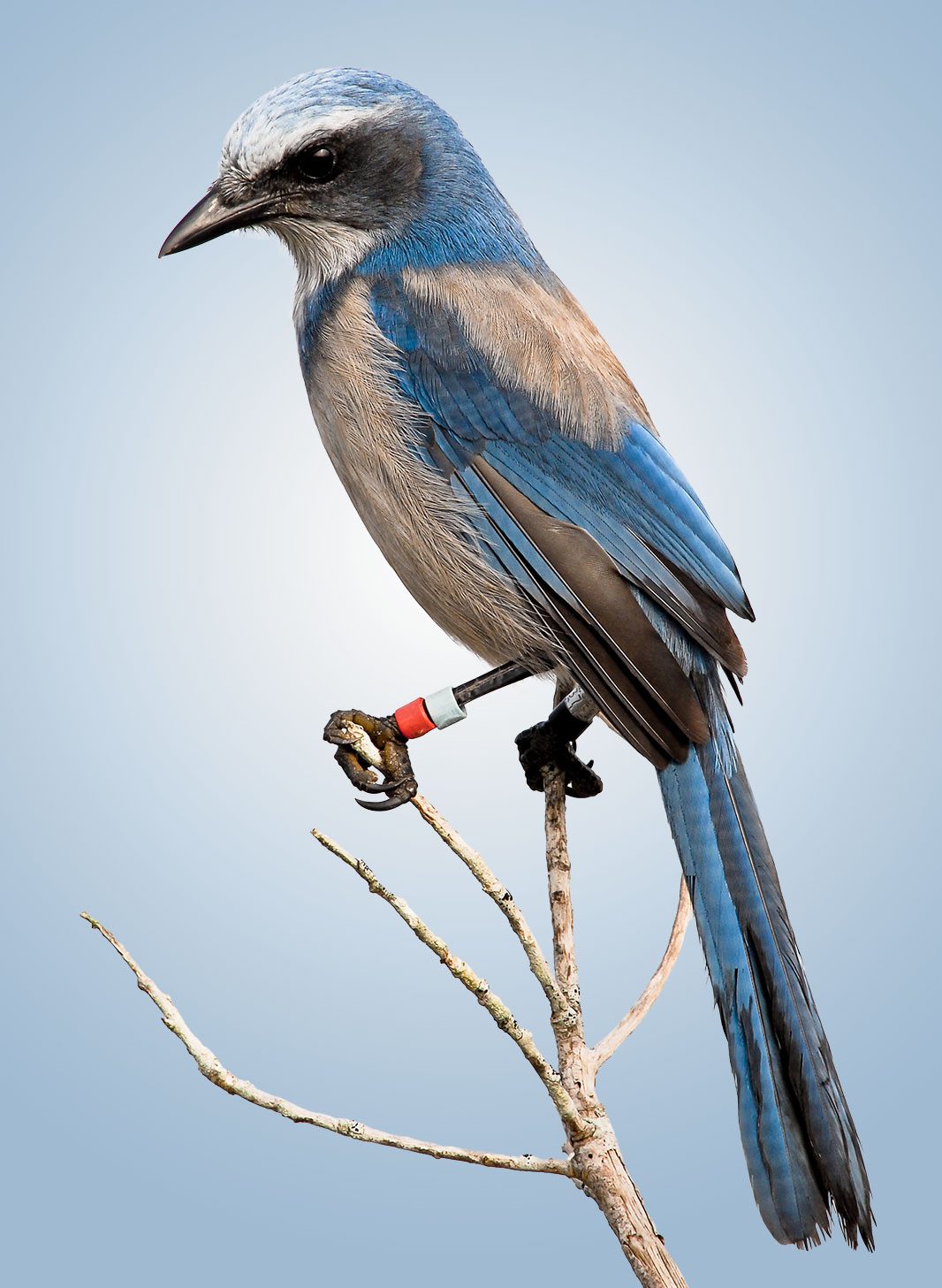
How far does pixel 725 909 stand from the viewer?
249 centimetres

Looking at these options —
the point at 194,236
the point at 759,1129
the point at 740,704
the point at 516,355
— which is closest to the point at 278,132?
the point at 194,236

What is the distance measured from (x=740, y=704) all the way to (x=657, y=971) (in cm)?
58

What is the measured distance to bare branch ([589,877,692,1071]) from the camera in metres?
2.54

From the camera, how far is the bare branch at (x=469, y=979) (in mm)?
2287

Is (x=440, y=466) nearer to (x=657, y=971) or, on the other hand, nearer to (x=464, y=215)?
(x=464, y=215)

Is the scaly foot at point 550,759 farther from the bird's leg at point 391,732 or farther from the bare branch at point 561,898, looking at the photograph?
the bird's leg at point 391,732

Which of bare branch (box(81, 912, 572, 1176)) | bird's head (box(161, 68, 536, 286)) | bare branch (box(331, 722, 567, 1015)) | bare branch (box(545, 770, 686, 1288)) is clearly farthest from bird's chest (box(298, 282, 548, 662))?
bare branch (box(81, 912, 572, 1176))

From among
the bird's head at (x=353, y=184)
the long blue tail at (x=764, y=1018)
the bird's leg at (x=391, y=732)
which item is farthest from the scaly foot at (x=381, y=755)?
the bird's head at (x=353, y=184)

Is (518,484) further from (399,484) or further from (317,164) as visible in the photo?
(317,164)

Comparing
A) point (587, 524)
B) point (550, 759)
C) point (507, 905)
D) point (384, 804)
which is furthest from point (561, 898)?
point (587, 524)

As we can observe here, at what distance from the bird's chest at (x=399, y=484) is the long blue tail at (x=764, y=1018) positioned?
0.50 m

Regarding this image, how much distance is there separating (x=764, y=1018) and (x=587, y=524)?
101 centimetres

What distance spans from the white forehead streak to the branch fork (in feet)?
4.51

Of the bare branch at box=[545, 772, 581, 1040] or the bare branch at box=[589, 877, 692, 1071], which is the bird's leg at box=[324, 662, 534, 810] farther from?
the bare branch at box=[589, 877, 692, 1071]
